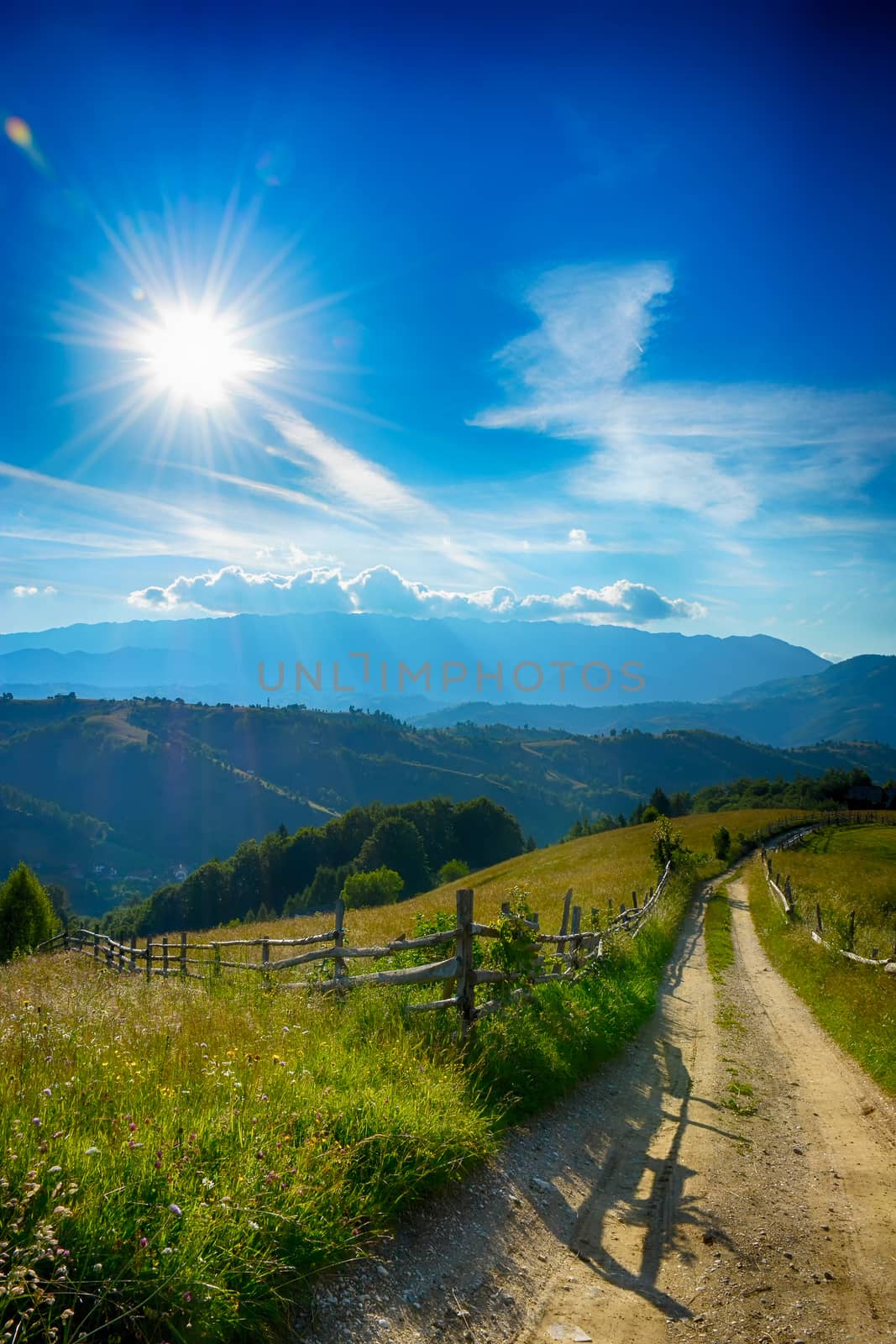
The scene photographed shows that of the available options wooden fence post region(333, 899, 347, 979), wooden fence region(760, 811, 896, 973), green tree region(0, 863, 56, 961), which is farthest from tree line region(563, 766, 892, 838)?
wooden fence post region(333, 899, 347, 979)

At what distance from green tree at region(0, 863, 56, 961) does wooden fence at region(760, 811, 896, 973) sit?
93.4ft

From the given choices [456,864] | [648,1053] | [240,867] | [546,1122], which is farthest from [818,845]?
[240,867]

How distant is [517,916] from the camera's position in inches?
391

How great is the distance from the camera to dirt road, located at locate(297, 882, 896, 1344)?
4.75 metres

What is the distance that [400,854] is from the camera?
8988cm

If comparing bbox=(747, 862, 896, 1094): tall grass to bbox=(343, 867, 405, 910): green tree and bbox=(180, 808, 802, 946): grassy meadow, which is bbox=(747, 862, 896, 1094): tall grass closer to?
bbox=(180, 808, 802, 946): grassy meadow

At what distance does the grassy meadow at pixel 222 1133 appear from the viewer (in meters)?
3.48

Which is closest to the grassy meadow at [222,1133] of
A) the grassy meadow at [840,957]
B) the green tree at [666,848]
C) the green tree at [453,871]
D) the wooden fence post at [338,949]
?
the wooden fence post at [338,949]

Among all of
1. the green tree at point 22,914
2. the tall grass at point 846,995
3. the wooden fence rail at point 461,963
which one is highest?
the wooden fence rail at point 461,963

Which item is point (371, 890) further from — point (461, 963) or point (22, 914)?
point (461, 963)

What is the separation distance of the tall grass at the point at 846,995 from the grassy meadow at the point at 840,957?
18 mm

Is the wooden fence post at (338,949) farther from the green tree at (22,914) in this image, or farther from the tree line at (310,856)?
the tree line at (310,856)

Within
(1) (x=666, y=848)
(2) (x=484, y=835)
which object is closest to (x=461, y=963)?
(1) (x=666, y=848)

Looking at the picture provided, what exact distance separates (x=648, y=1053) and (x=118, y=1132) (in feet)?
30.0
